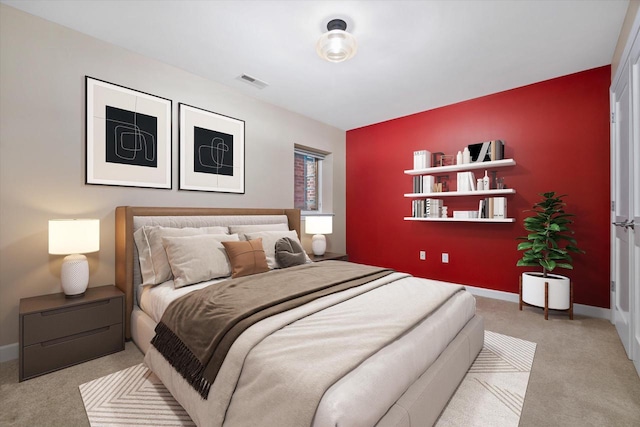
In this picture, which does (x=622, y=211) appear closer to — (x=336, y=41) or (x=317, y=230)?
(x=336, y=41)

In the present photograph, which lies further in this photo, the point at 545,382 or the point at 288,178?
the point at 288,178

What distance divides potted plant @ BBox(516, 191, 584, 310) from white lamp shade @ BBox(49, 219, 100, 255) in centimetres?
403

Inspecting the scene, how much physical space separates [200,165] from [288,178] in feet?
4.32

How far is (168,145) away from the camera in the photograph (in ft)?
9.88

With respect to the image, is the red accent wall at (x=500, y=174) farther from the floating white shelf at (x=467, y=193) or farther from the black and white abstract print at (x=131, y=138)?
the black and white abstract print at (x=131, y=138)

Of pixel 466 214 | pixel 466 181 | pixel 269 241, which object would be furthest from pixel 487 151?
pixel 269 241

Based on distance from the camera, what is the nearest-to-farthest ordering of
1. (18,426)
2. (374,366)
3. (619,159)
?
(374,366) → (18,426) → (619,159)

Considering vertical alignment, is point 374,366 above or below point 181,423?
above

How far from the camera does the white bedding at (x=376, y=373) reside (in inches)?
38.3

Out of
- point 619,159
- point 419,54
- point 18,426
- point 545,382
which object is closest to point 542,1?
point 419,54

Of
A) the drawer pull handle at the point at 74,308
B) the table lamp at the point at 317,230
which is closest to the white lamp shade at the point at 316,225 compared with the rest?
the table lamp at the point at 317,230

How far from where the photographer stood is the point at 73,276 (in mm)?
2207

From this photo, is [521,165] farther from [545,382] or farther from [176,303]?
[176,303]

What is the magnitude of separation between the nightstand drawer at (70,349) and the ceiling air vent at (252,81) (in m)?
2.68
